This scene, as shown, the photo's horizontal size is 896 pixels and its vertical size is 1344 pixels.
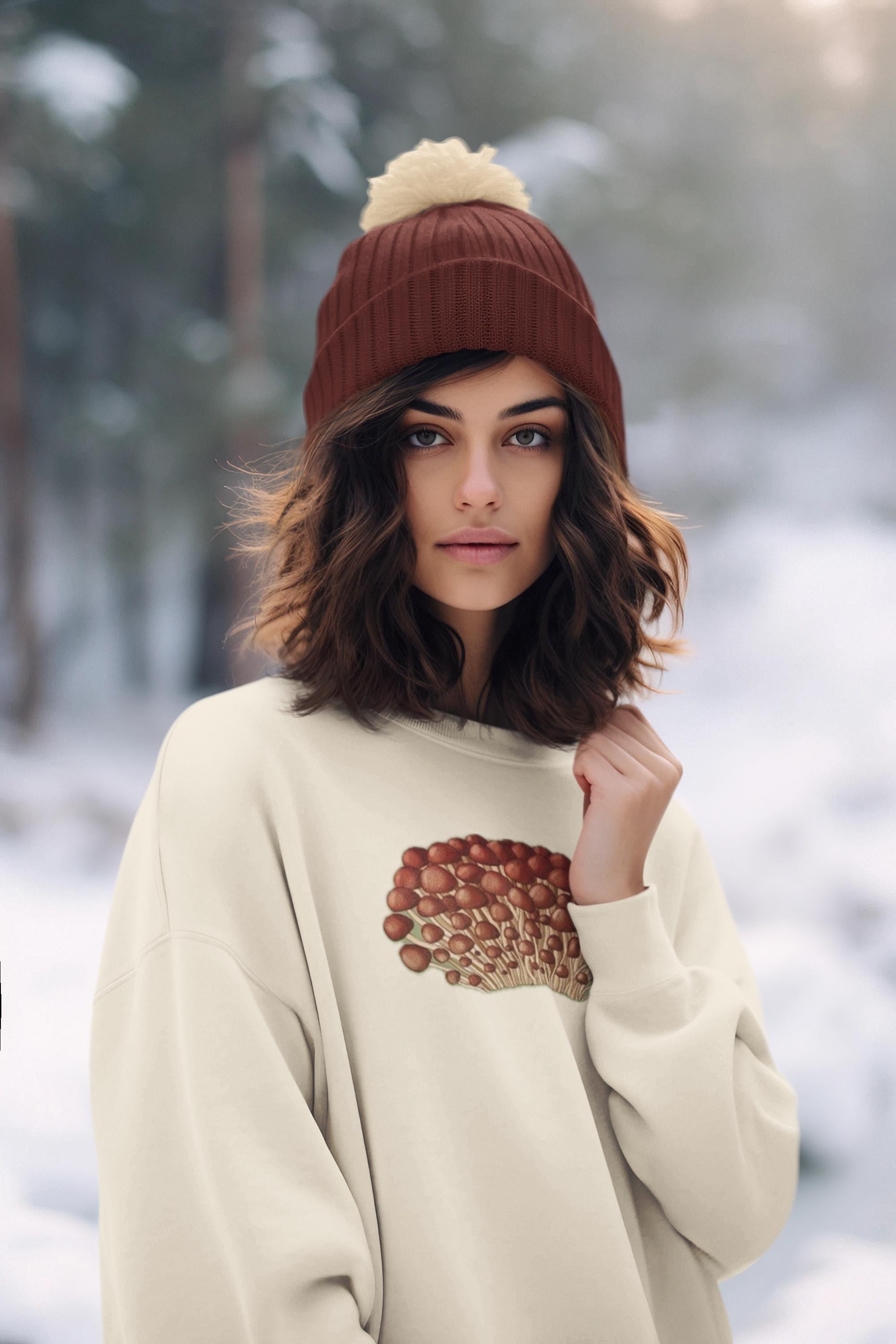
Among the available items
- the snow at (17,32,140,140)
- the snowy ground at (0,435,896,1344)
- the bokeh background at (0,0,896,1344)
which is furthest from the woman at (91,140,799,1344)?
the snow at (17,32,140,140)

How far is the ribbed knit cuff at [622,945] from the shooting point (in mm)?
932

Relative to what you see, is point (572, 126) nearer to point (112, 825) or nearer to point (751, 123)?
point (751, 123)

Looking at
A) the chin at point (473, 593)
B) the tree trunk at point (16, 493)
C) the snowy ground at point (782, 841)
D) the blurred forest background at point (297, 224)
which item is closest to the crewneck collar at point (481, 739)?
the chin at point (473, 593)

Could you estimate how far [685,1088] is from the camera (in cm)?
91

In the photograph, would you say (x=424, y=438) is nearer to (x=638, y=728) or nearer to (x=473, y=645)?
(x=473, y=645)

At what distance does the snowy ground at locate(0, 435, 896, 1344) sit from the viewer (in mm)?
2170

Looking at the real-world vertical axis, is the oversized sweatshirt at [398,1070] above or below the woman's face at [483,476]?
below

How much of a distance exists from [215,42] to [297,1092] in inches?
113

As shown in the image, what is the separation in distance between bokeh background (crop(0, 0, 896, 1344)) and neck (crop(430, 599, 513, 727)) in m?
1.76

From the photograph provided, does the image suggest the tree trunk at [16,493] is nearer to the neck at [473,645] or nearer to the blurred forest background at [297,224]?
the blurred forest background at [297,224]

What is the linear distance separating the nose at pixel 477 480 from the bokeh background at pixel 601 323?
1.96 m

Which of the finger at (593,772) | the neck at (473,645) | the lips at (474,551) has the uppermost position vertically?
the lips at (474,551)

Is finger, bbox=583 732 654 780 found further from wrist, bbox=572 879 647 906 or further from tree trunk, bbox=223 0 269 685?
tree trunk, bbox=223 0 269 685

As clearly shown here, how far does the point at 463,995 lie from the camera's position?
861mm
